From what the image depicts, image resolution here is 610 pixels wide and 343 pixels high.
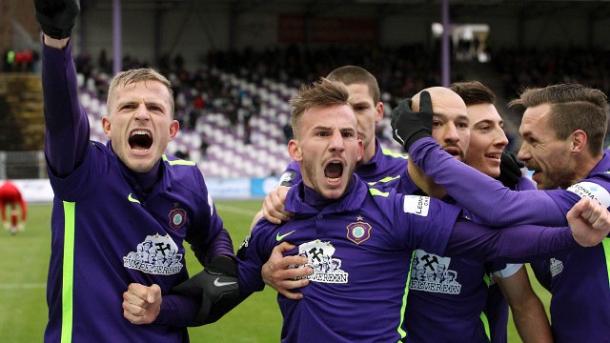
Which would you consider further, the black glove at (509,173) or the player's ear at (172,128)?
the black glove at (509,173)

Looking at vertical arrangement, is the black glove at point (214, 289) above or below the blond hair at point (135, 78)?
below

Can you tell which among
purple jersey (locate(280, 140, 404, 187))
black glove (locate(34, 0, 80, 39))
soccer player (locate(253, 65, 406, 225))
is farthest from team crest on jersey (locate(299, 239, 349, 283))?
purple jersey (locate(280, 140, 404, 187))

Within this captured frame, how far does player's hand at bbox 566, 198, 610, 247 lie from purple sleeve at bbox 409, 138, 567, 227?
0.17 metres

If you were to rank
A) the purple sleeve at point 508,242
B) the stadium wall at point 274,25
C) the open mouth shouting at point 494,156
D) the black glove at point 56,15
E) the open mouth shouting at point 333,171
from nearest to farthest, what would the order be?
the black glove at point 56,15 → the purple sleeve at point 508,242 → the open mouth shouting at point 333,171 → the open mouth shouting at point 494,156 → the stadium wall at point 274,25

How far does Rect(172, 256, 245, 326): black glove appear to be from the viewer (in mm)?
3500

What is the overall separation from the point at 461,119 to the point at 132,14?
31858 millimetres

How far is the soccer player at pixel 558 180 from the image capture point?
10.4ft

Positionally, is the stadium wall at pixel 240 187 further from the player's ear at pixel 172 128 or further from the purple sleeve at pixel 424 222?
the purple sleeve at pixel 424 222

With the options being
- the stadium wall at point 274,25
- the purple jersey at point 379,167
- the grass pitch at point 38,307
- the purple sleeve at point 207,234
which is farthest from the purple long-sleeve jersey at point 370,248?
the stadium wall at point 274,25

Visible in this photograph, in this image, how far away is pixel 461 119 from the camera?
345cm

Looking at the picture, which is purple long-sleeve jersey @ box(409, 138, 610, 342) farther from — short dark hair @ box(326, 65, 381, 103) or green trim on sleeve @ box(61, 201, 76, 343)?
short dark hair @ box(326, 65, 381, 103)

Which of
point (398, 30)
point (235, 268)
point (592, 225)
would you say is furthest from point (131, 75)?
point (398, 30)

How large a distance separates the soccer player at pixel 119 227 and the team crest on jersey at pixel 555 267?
5.08 feet

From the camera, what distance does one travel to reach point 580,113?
3.45m
